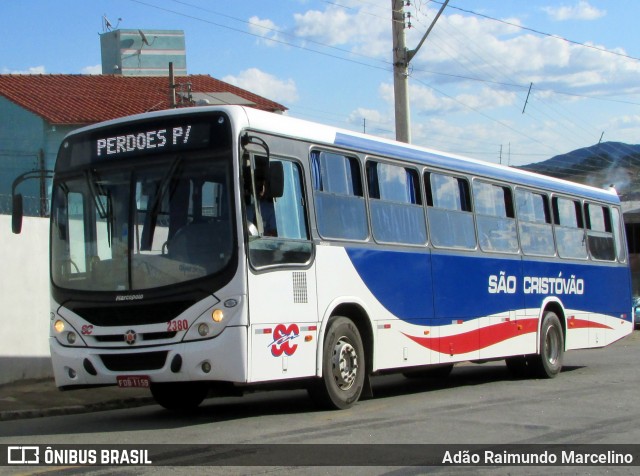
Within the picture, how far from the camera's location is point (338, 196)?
11797 millimetres

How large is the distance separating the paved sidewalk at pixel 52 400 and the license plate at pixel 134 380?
2.94 meters

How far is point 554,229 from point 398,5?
740 cm

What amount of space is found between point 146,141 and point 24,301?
6.04m

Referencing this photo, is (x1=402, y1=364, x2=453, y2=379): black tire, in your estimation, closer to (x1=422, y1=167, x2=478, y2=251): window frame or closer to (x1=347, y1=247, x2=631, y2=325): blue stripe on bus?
(x1=347, y1=247, x2=631, y2=325): blue stripe on bus

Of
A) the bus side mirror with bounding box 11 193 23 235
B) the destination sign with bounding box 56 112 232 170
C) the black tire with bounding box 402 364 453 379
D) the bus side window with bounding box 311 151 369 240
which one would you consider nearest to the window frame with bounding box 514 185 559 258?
the black tire with bounding box 402 364 453 379

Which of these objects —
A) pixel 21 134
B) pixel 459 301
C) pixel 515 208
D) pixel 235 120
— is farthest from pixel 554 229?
pixel 21 134

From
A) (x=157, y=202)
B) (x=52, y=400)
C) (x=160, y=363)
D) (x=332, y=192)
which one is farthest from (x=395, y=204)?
(x=52, y=400)

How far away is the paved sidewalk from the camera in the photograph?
12.8 metres

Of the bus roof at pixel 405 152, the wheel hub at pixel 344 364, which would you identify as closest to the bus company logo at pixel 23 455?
the wheel hub at pixel 344 364

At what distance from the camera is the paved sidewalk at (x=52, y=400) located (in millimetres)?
12805

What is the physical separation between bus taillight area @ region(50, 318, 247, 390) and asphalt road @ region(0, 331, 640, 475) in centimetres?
55

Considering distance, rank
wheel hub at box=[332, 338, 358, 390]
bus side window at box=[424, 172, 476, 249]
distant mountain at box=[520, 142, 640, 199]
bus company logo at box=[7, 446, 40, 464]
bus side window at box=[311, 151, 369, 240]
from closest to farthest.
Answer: bus company logo at box=[7, 446, 40, 464], wheel hub at box=[332, 338, 358, 390], bus side window at box=[311, 151, 369, 240], bus side window at box=[424, 172, 476, 249], distant mountain at box=[520, 142, 640, 199]

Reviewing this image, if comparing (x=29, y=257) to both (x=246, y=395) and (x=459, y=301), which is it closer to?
(x=246, y=395)

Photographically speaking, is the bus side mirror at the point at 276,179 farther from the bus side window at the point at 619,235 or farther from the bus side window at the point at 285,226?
the bus side window at the point at 619,235
